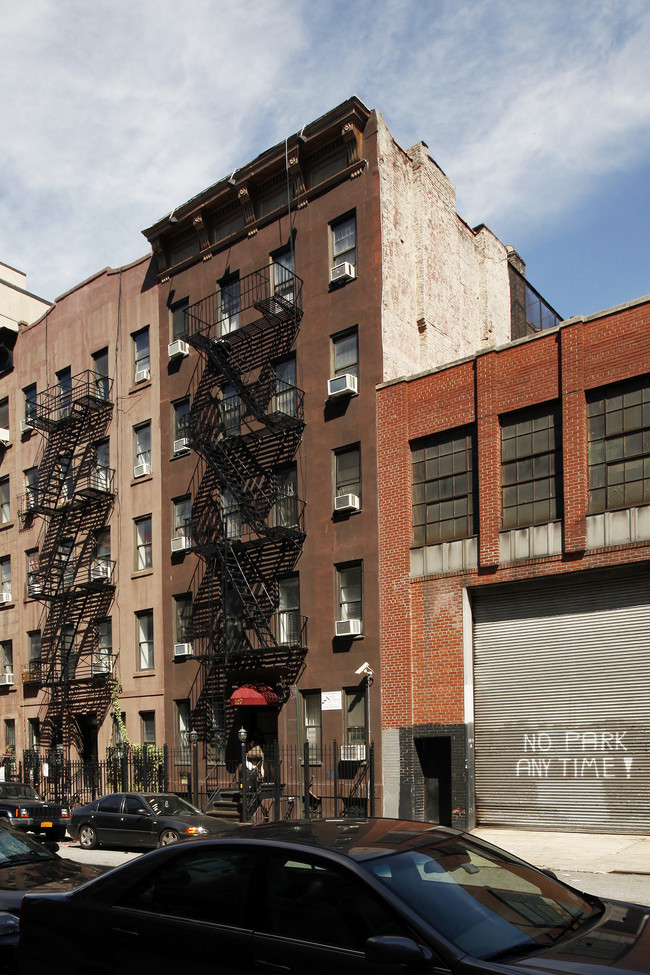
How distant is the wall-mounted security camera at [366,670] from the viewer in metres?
24.3

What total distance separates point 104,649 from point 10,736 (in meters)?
7.88

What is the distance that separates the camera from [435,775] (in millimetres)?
23953

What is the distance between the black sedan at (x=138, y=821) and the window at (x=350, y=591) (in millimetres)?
6784

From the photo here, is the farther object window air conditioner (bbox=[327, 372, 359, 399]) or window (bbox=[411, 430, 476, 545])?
window air conditioner (bbox=[327, 372, 359, 399])

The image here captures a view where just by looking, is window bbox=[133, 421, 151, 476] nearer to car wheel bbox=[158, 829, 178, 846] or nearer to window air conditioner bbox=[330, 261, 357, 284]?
window air conditioner bbox=[330, 261, 357, 284]

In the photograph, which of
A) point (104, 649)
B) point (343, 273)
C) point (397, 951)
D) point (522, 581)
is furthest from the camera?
point (104, 649)

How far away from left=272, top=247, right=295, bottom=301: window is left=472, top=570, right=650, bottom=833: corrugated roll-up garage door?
1147 centimetres

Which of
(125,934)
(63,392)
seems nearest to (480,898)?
(125,934)

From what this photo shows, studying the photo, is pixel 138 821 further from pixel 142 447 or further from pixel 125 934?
pixel 125 934

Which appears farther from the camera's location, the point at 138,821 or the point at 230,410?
the point at 230,410

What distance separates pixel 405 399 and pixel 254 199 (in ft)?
32.1

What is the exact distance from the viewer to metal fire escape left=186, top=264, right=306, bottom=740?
2795cm

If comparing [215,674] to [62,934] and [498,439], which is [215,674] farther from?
[62,934]

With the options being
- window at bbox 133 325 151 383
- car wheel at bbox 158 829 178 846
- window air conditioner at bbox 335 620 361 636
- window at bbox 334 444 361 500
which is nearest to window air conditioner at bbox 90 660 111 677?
window at bbox 133 325 151 383
